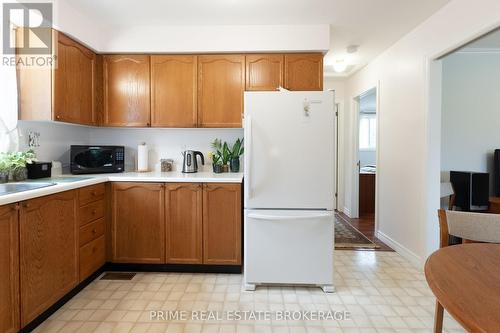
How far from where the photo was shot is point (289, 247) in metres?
2.24

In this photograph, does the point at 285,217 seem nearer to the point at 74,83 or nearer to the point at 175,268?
the point at 175,268

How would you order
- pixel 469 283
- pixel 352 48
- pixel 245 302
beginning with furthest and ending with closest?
pixel 352 48
pixel 245 302
pixel 469 283

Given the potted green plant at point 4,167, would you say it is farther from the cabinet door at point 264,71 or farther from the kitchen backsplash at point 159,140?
the cabinet door at point 264,71

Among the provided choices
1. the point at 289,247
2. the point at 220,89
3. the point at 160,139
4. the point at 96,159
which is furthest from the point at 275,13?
the point at 96,159

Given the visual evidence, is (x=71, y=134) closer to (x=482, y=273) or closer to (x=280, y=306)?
(x=280, y=306)

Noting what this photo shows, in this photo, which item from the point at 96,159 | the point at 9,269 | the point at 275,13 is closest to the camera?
the point at 9,269

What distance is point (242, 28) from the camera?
8.93 feet

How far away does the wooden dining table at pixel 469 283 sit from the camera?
67 centimetres

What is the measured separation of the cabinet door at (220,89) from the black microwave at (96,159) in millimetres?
916

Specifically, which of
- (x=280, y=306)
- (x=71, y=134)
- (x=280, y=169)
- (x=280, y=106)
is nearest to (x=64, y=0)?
(x=71, y=134)

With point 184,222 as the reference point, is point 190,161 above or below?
above

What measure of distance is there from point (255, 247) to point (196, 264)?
65 cm

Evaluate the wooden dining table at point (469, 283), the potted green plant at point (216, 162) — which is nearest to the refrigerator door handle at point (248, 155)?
the potted green plant at point (216, 162)

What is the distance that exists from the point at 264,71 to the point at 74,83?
1740 mm
